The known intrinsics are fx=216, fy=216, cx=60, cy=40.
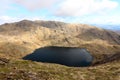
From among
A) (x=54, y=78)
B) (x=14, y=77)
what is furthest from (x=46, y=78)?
(x=14, y=77)

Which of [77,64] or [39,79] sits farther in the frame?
[77,64]

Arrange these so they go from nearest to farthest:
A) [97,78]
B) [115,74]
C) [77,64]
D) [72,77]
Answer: [72,77], [97,78], [115,74], [77,64]

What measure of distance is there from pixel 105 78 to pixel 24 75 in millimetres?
22724

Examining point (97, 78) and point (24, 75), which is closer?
point (24, 75)

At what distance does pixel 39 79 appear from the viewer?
41750mm

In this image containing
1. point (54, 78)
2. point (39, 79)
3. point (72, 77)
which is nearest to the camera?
point (39, 79)

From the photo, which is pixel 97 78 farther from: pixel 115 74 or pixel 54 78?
pixel 54 78

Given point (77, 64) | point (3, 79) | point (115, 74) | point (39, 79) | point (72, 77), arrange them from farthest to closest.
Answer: point (77, 64) → point (115, 74) → point (72, 77) → point (39, 79) → point (3, 79)

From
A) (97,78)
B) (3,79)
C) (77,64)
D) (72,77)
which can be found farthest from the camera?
(77,64)

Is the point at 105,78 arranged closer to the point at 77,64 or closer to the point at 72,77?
the point at 72,77

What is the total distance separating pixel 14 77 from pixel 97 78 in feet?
76.6

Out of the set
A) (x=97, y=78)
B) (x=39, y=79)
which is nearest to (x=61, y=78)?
(x=39, y=79)

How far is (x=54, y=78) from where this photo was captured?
149 ft

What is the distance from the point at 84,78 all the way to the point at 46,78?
12516 mm
